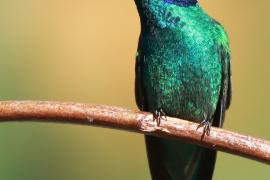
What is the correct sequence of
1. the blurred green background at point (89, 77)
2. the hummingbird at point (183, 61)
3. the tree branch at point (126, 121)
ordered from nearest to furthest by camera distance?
1. the tree branch at point (126, 121)
2. the hummingbird at point (183, 61)
3. the blurred green background at point (89, 77)

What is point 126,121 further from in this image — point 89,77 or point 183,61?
point 89,77

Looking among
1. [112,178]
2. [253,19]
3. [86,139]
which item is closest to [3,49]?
[86,139]

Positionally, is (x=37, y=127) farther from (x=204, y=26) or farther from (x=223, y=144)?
(x=223, y=144)

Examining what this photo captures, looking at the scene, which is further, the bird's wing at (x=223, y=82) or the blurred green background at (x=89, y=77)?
the blurred green background at (x=89, y=77)

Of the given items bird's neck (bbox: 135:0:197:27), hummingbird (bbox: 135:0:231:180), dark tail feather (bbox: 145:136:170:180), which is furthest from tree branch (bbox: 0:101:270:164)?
dark tail feather (bbox: 145:136:170:180)

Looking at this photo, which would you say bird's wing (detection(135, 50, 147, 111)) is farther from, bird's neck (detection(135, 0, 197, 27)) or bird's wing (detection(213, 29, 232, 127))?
bird's wing (detection(213, 29, 232, 127))

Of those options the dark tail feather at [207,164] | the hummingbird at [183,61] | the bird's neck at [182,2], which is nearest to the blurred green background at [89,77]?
the dark tail feather at [207,164]

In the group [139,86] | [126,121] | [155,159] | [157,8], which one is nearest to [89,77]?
[139,86]

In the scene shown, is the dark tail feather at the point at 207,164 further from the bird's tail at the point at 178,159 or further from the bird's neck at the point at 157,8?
the bird's neck at the point at 157,8
